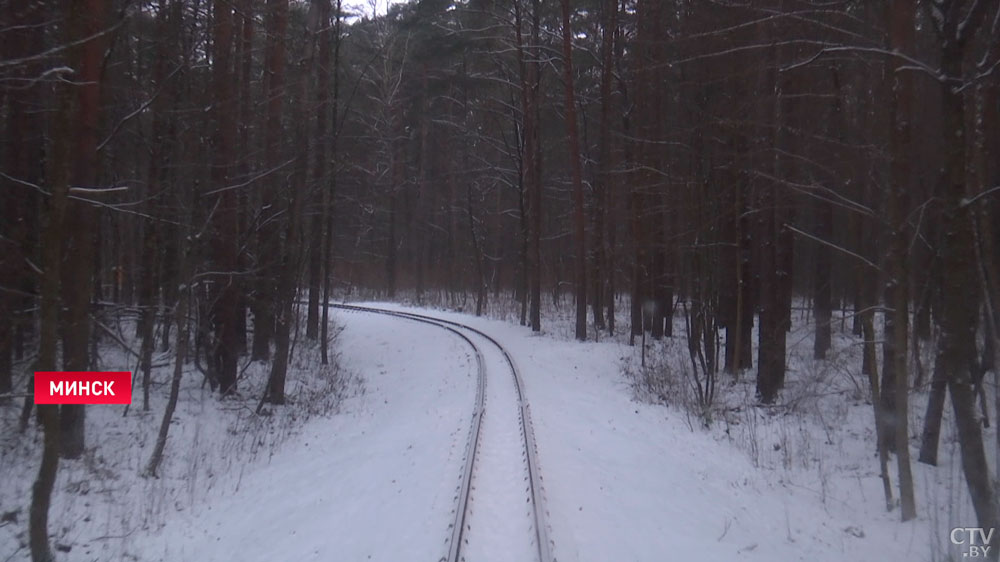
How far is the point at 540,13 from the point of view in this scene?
25.3m

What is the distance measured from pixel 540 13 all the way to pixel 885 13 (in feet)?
61.2

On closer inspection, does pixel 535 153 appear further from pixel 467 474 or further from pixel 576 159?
pixel 467 474

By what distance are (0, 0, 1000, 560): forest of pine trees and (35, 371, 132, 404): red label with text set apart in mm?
209

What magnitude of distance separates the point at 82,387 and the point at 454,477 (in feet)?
15.1

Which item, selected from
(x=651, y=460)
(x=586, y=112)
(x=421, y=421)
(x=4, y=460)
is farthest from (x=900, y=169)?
(x=586, y=112)

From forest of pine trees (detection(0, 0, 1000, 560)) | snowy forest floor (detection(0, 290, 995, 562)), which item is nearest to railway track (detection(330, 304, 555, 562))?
snowy forest floor (detection(0, 290, 995, 562))

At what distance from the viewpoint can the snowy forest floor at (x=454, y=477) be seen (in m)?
7.10

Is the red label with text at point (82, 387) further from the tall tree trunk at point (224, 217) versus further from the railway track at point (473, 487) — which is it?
the railway track at point (473, 487)

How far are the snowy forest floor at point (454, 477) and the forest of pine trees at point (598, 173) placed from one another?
0.71 meters

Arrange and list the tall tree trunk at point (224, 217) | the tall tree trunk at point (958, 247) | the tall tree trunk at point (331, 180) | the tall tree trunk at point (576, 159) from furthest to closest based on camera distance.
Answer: the tall tree trunk at point (576, 159)
the tall tree trunk at point (331, 180)
the tall tree trunk at point (224, 217)
the tall tree trunk at point (958, 247)

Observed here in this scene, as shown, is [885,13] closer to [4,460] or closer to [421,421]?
[421,421]

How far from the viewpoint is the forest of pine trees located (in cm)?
711

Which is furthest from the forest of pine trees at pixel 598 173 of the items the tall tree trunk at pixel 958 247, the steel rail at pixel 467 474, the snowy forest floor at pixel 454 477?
the steel rail at pixel 467 474

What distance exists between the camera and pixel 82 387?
8.89 meters
